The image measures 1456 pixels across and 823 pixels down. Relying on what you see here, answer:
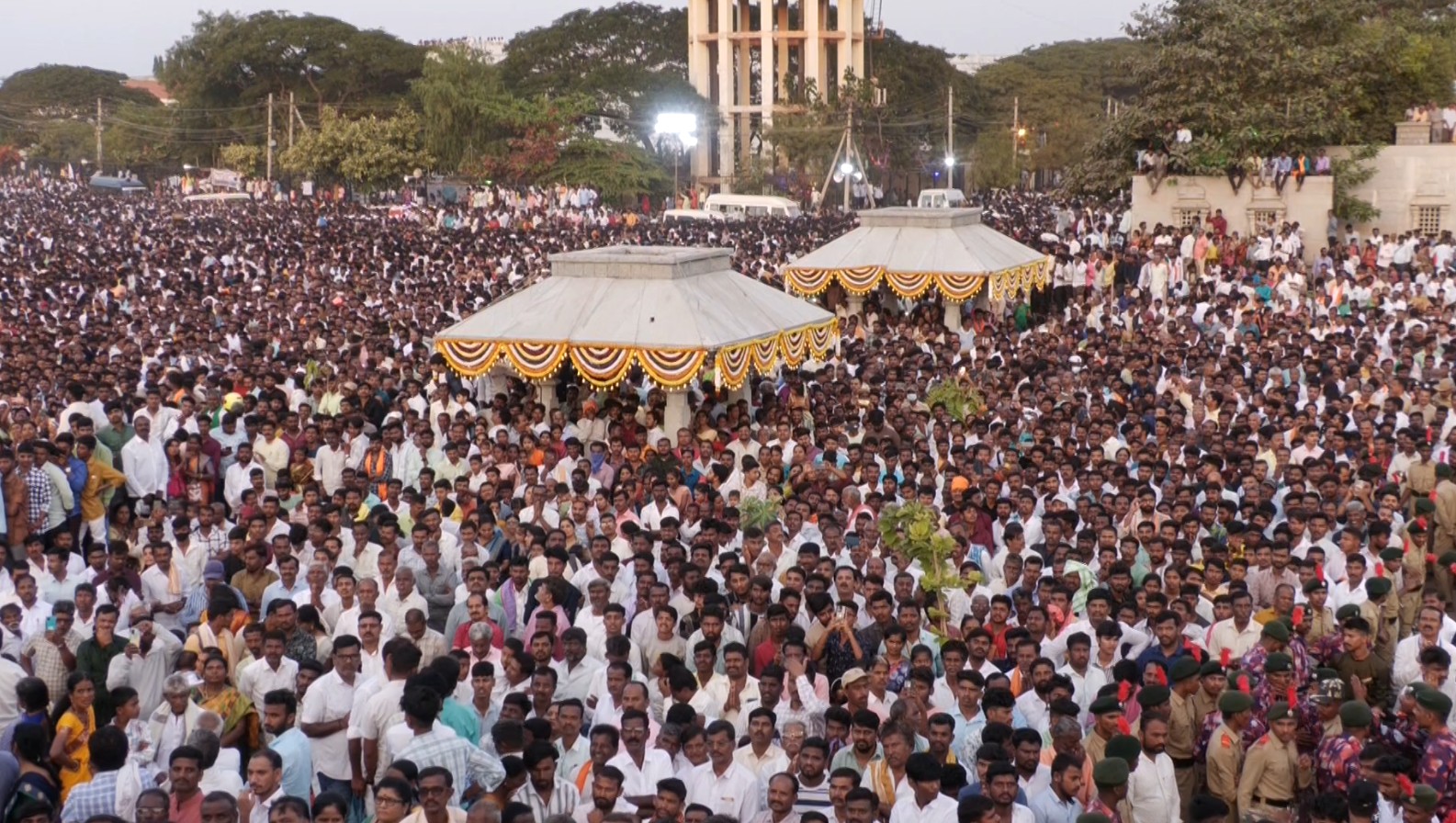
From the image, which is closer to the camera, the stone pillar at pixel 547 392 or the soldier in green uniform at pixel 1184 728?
the soldier in green uniform at pixel 1184 728

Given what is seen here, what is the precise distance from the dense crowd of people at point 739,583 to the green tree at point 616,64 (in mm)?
38634

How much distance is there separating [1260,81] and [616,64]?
3364 cm

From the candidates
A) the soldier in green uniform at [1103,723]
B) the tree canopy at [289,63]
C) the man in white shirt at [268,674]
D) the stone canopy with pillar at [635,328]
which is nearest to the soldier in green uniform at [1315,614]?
the soldier in green uniform at [1103,723]

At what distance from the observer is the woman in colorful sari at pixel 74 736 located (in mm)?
7445

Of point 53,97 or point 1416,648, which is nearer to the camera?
point 1416,648

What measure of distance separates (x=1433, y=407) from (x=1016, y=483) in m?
5.32

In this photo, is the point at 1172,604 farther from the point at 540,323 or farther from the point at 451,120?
the point at 451,120

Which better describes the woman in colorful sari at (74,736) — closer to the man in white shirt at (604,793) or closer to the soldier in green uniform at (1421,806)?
the man in white shirt at (604,793)

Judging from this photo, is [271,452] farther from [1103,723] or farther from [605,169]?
[605,169]

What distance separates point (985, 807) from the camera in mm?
6230

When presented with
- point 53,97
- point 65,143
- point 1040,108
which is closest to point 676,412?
point 1040,108

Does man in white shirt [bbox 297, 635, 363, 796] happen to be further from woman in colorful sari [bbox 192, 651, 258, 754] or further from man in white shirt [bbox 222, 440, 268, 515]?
man in white shirt [bbox 222, 440, 268, 515]

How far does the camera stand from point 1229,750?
7422mm

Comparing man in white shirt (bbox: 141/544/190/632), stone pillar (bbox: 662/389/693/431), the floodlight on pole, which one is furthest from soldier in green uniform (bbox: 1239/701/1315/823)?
the floodlight on pole
